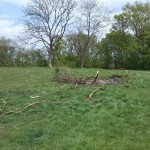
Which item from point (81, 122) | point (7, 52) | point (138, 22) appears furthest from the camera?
point (138, 22)

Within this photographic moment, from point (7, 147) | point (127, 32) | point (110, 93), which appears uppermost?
point (127, 32)

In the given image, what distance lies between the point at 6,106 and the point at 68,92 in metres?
2.50

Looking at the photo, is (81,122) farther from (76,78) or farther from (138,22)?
(138,22)

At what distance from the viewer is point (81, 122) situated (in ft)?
30.6

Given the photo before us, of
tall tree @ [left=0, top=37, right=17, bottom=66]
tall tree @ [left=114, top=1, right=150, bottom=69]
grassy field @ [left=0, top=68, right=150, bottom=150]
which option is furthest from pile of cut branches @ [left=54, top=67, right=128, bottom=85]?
tall tree @ [left=114, top=1, right=150, bottom=69]

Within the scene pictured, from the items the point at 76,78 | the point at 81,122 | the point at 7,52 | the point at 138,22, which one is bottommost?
the point at 81,122

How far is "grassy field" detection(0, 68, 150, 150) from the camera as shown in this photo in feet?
26.0

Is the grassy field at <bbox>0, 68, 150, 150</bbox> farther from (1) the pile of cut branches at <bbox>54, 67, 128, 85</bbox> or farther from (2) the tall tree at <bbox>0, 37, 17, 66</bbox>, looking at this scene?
(2) the tall tree at <bbox>0, 37, 17, 66</bbox>

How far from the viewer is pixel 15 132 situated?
9016 millimetres

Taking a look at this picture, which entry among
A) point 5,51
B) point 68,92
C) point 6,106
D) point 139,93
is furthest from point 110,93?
point 5,51

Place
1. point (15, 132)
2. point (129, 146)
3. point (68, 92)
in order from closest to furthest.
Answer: point (129, 146), point (15, 132), point (68, 92)

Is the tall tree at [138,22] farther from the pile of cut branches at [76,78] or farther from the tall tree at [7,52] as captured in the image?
the pile of cut branches at [76,78]

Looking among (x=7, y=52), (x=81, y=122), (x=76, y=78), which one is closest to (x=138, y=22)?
(x=7, y=52)

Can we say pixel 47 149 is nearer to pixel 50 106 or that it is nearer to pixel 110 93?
pixel 50 106
